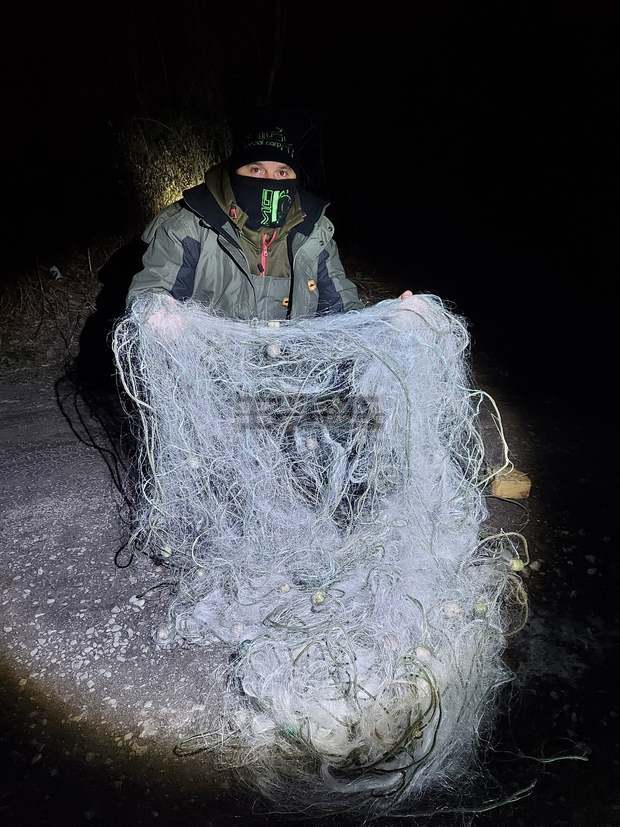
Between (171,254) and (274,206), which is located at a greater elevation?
(274,206)

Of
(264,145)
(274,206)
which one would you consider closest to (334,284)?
(274,206)

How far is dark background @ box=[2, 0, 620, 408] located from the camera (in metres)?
6.34

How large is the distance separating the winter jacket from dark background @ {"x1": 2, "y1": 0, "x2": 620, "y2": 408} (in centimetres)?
256

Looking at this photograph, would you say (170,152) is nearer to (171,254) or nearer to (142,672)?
(171,254)

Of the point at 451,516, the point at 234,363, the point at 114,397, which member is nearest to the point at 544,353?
the point at 451,516

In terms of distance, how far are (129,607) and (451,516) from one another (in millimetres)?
1519

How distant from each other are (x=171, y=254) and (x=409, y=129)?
7536 mm

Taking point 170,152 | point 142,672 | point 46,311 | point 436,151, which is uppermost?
point 170,152

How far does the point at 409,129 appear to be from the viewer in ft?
31.3

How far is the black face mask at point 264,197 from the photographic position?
310 centimetres

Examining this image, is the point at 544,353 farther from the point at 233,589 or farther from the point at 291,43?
the point at 291,43

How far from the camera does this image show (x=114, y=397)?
16.2 feet

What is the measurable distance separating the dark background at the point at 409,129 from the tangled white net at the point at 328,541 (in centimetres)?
270

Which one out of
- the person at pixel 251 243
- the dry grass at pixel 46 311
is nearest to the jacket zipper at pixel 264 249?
the person at pixel 251 243
